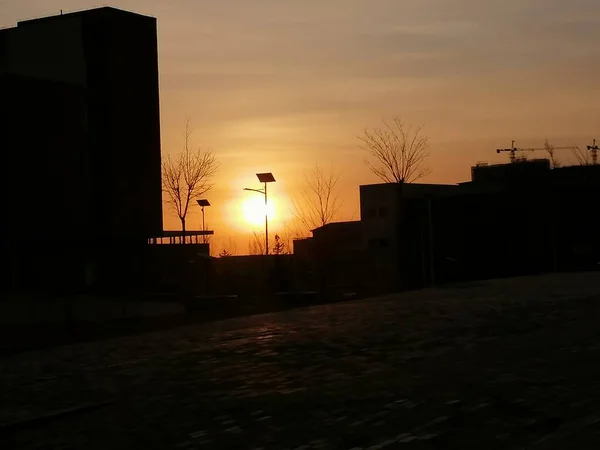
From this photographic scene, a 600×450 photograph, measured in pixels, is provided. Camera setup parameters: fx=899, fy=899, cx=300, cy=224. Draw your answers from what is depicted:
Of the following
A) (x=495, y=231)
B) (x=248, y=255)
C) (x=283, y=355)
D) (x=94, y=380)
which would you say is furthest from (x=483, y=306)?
(x=495, y=231)

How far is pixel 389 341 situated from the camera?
13.9 meters

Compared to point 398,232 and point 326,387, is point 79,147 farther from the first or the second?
point 326,387

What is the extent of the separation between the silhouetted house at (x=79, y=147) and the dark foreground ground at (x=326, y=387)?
22222 millimetres

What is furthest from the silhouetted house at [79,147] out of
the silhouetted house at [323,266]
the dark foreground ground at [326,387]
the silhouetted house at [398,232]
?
the dark foreground ground at [326,387]

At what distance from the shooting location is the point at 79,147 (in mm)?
41219

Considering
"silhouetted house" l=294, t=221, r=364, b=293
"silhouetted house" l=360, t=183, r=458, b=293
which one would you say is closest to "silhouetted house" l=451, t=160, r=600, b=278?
"silhouetted house" l=360, t=183, r=458, b=293

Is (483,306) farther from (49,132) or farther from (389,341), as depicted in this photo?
(49,132)

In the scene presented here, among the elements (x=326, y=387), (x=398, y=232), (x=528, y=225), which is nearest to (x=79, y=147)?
(x=398, y=232)

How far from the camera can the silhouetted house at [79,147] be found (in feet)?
124

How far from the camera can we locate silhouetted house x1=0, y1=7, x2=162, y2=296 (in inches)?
1491

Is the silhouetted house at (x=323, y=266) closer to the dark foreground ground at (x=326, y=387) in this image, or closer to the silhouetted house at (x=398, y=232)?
the silhouetted house at (x=398, y=232)

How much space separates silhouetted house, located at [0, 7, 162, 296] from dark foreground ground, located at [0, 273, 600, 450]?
22.2 meters

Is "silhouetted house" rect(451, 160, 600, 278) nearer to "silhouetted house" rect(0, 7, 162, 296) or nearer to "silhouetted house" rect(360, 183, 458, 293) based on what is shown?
"silhouetted house" rect(360, 183, 458, 293)

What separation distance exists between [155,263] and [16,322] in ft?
60.4
